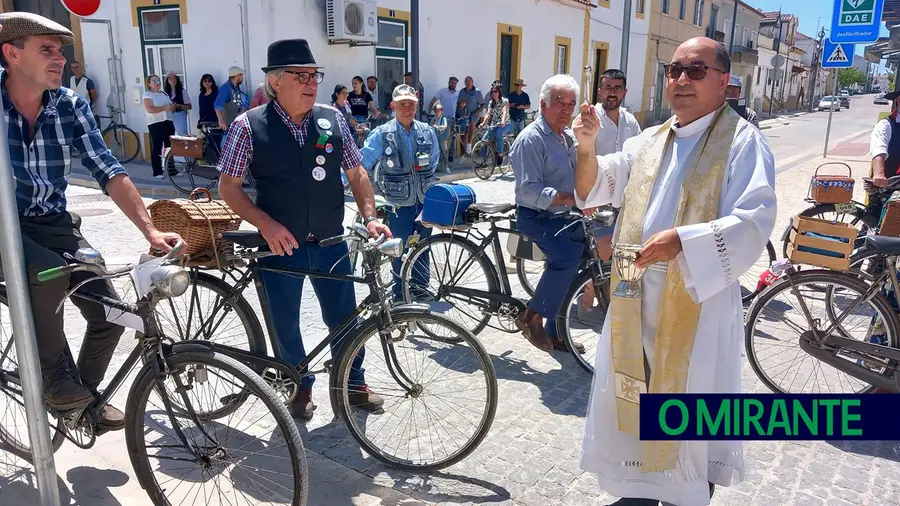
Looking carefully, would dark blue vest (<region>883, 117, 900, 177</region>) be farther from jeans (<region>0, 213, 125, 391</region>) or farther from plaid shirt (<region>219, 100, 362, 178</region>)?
jeans (<region>0, 213, 125, 391</region>)

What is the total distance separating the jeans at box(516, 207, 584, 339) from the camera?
4262 millimetres

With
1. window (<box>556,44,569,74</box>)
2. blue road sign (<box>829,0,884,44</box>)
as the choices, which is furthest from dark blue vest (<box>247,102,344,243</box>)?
window (<box>556,44,569,74</box>)

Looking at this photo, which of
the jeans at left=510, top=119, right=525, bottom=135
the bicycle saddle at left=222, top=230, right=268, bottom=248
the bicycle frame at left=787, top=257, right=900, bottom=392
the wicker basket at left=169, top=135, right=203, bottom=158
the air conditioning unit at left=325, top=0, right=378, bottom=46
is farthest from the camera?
the jeans at left=510, top=119, right=525, bottom=135

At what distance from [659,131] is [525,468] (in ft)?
5.56

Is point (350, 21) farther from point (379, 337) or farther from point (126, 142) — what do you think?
point (379, 337)

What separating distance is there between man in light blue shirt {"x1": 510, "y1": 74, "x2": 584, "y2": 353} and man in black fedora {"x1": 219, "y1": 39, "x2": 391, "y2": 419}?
1122 mm

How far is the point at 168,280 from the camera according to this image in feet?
7.99

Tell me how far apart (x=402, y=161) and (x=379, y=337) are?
231 centimetres

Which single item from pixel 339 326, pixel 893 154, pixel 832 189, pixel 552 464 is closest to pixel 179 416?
pixel 339 326

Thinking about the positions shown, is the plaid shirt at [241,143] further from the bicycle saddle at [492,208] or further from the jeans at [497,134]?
the jeans at [497,134]

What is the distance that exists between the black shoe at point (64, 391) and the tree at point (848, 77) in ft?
343

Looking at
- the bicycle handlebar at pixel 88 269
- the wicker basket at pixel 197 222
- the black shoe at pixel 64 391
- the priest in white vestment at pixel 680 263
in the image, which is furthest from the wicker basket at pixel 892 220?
the black shoe at pixel 64 391

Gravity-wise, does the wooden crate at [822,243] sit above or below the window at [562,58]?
below

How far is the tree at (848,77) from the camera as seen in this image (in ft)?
303
